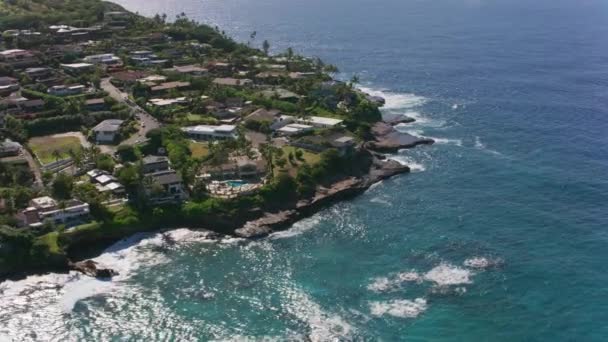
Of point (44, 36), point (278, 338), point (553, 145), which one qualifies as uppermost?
point (44, 36)

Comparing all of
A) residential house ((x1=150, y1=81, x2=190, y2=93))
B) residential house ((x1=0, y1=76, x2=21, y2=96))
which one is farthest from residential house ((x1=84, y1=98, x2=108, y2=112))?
residential house ((x1=0, y1=76, x2=21, y2=96))

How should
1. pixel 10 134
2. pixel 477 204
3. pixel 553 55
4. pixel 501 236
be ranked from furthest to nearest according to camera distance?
1. pixel 553 55
2. pixel 10 134
3. pixel 477 204
4. pixel 501 236

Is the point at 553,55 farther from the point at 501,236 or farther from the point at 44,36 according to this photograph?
the point at 44,36

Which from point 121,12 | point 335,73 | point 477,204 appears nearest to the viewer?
point 477,204

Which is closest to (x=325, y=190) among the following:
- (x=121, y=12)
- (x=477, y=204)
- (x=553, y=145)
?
(x=477, y=204)

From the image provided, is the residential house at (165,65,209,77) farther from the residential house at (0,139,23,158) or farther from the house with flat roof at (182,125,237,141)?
the residential house at (0,139,23,158)

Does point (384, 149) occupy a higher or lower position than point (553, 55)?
lower

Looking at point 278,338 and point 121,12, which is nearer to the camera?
point 278,338

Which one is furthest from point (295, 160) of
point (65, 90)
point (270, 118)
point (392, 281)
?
point (65, 90)

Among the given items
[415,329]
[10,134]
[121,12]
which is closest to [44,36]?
[121,12]
